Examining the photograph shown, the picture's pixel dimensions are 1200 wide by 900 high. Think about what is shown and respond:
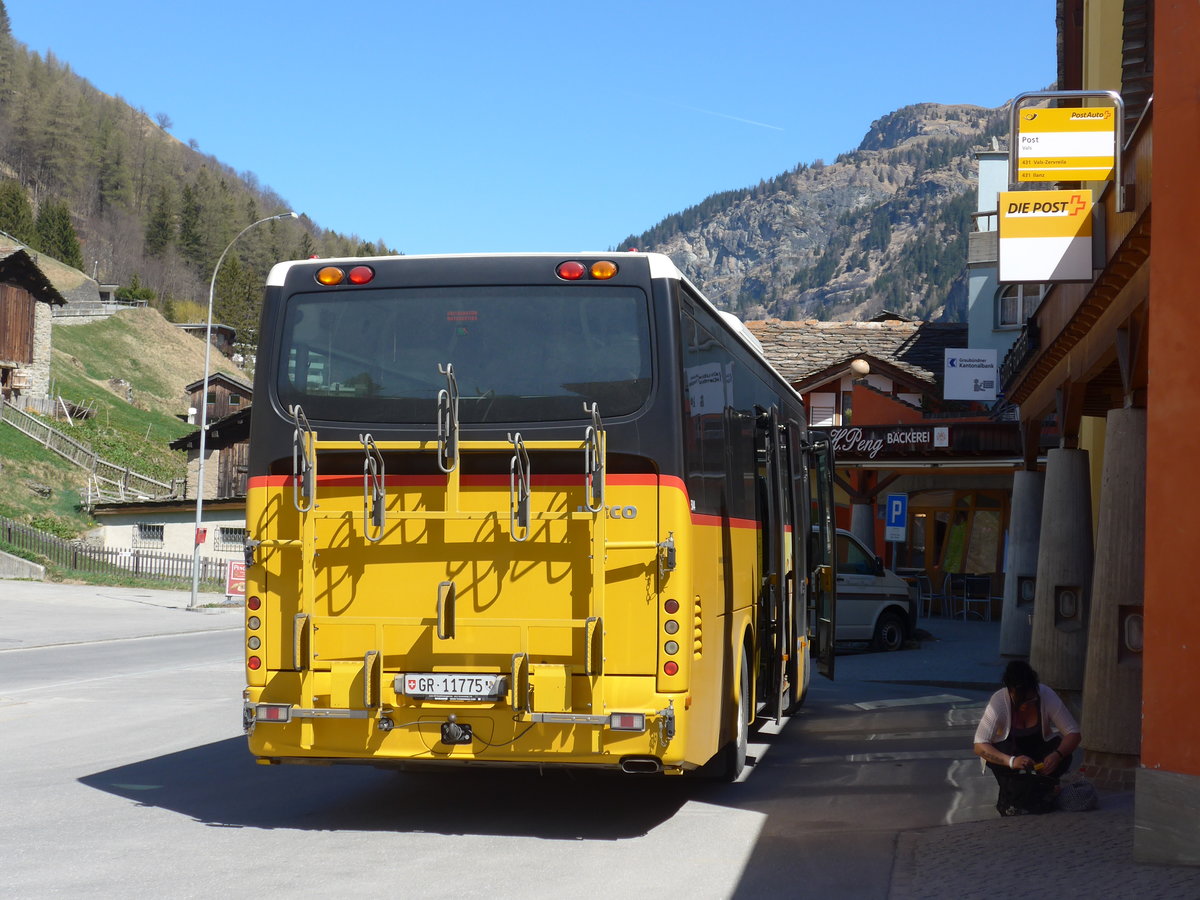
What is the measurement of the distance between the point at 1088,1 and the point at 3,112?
499 feet

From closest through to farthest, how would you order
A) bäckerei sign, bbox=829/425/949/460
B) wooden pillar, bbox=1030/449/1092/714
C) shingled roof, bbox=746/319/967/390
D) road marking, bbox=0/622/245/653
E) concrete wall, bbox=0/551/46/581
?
wooden pillar, bbox=1030/449/1092/714 → road marking, bbox=0/622/245/653 → bäckerei sign, bbox=829/425/949/460 → concrete wall, bbox=0/551/46/581 → shingled roof, bbox=746/319/967/390

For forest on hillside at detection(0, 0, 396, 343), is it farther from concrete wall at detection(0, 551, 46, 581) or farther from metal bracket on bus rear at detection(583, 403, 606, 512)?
metal bracket on bus rear at detection(583, 403, 606, 512)

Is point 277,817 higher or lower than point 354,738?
lower

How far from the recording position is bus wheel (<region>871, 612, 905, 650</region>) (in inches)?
968

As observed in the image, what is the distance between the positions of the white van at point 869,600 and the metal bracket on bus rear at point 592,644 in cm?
1581

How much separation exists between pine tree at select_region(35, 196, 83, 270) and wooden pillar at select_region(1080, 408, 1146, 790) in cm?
12663

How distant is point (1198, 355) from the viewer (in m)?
7.19

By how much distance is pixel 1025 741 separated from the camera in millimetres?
8789

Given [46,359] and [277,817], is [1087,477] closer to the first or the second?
[277,817]

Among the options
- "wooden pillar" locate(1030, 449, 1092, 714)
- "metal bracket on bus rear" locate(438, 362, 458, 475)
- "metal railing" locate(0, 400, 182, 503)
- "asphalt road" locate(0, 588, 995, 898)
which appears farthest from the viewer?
"metal railing" locate(0, 400, 182, 503)

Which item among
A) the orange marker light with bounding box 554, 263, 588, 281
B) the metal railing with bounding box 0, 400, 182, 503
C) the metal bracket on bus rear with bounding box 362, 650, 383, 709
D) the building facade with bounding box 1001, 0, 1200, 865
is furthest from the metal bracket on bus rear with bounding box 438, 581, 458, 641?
the metal railing with bounding box 0, 400, 182, 503

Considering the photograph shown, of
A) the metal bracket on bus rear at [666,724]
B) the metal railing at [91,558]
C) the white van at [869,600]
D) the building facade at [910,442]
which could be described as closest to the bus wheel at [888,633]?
the white van at [869,600]

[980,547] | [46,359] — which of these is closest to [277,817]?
[980,547]

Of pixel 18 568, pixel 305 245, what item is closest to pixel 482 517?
pixel 18 568
